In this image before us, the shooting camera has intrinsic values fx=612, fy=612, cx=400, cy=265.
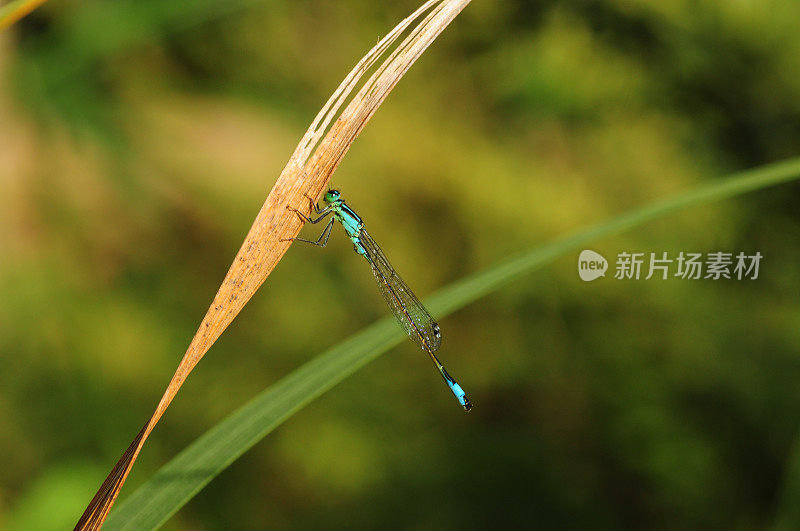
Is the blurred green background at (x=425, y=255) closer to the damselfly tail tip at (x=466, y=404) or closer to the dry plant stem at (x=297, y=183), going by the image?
the damselfly tail tip at (x=466, y=404)

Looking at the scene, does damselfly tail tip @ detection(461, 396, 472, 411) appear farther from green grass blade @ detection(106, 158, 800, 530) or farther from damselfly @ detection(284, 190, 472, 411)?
green grass blade @ detection(106, 158, 800, 530)

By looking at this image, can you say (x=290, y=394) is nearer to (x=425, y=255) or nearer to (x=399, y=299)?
(x=399, y=299)

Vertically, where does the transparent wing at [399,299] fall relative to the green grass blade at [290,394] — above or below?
above

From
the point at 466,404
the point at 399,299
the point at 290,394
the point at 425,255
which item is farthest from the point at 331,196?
the point at 425,255

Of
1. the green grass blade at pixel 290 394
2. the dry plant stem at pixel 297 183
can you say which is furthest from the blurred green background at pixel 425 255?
the dry plant stem at pixel 297 183

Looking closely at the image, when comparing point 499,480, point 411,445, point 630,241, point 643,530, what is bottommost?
point 643,530

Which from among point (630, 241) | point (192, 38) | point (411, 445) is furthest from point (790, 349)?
point (192, 38)

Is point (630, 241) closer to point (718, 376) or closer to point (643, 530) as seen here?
point (718, 376)
